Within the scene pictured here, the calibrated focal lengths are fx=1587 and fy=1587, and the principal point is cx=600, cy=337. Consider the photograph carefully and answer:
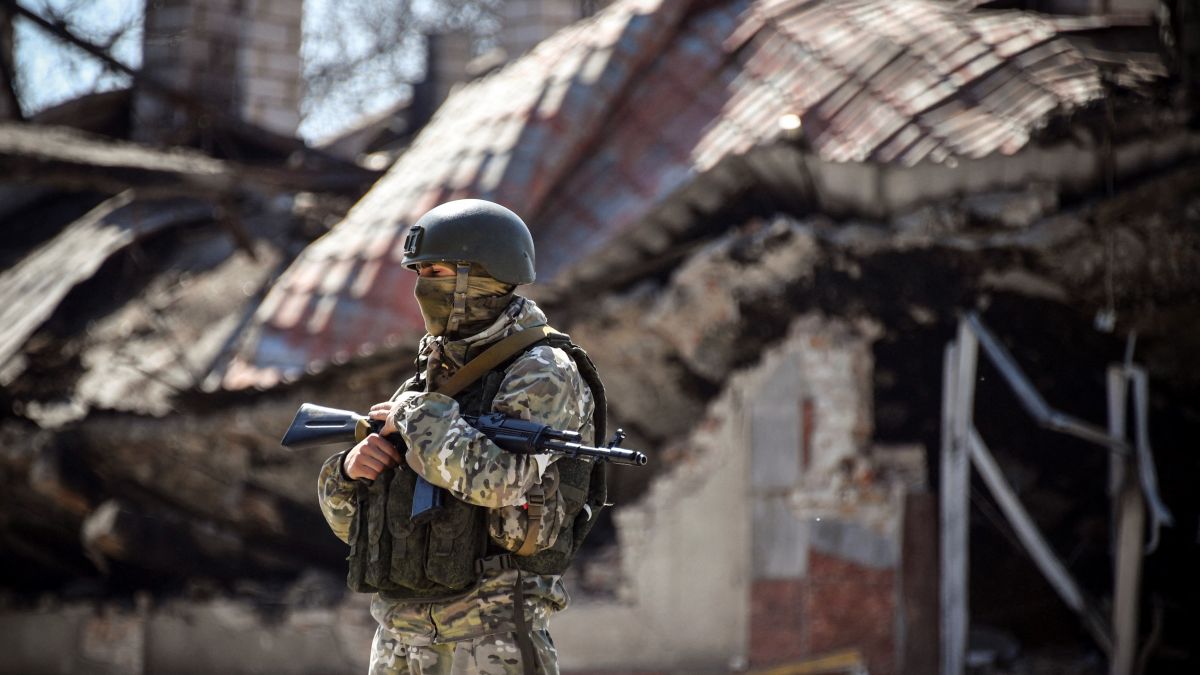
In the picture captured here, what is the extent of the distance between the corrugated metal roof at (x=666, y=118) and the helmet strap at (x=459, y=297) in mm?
3745

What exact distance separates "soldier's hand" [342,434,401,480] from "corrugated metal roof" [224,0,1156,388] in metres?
3.86

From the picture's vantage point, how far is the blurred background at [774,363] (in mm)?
7836

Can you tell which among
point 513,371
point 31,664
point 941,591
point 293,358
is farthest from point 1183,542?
point 31,664

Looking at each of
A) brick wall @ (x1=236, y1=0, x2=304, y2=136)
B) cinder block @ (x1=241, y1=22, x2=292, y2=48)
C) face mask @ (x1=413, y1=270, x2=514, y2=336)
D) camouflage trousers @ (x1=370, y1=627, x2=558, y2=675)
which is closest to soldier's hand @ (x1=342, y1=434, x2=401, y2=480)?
face mask @ (x1=413, y1=270, x2=514, y2=336)

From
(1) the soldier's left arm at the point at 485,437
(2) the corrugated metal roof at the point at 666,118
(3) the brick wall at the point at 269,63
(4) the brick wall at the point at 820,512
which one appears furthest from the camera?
(3) the brick wall at the point at 269,63

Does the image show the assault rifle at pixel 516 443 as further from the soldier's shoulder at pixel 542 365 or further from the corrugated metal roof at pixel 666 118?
the corrugated metal roof at pixel 666 118

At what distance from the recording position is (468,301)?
13.6 feet

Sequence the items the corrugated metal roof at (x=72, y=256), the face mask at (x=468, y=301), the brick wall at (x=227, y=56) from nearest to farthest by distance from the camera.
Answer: the face mask at (x=468, y=301) < the corrugated metal roof at (x=72, y=256) < the brick wall at (x=227, y=56)

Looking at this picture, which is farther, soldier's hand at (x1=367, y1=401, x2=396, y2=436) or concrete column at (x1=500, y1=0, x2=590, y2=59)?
concrete column at (x1=500, y1=0, x2=590, y2=59)

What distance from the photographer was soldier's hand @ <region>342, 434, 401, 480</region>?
13.3 ft

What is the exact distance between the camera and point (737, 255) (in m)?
7.95

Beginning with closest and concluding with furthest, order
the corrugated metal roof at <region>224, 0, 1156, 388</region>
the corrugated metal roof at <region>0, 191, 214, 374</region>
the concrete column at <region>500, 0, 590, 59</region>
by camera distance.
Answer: the corrugated metal roof at <region>224, 0, 1156, 388</region> < the corrugated metal roof at <region>0, 191, 214, 374</region> < the concrete column at <region>500, 0, 590, 59</region>

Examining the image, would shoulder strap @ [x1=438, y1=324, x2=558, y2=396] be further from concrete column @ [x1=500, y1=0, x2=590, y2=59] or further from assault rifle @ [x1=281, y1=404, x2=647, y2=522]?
concrete column @ [x1=500, y1=0, x2=590, y2=59]

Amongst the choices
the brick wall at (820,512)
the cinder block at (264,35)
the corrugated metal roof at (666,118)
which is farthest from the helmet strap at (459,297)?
the cinder block at (264,35)
